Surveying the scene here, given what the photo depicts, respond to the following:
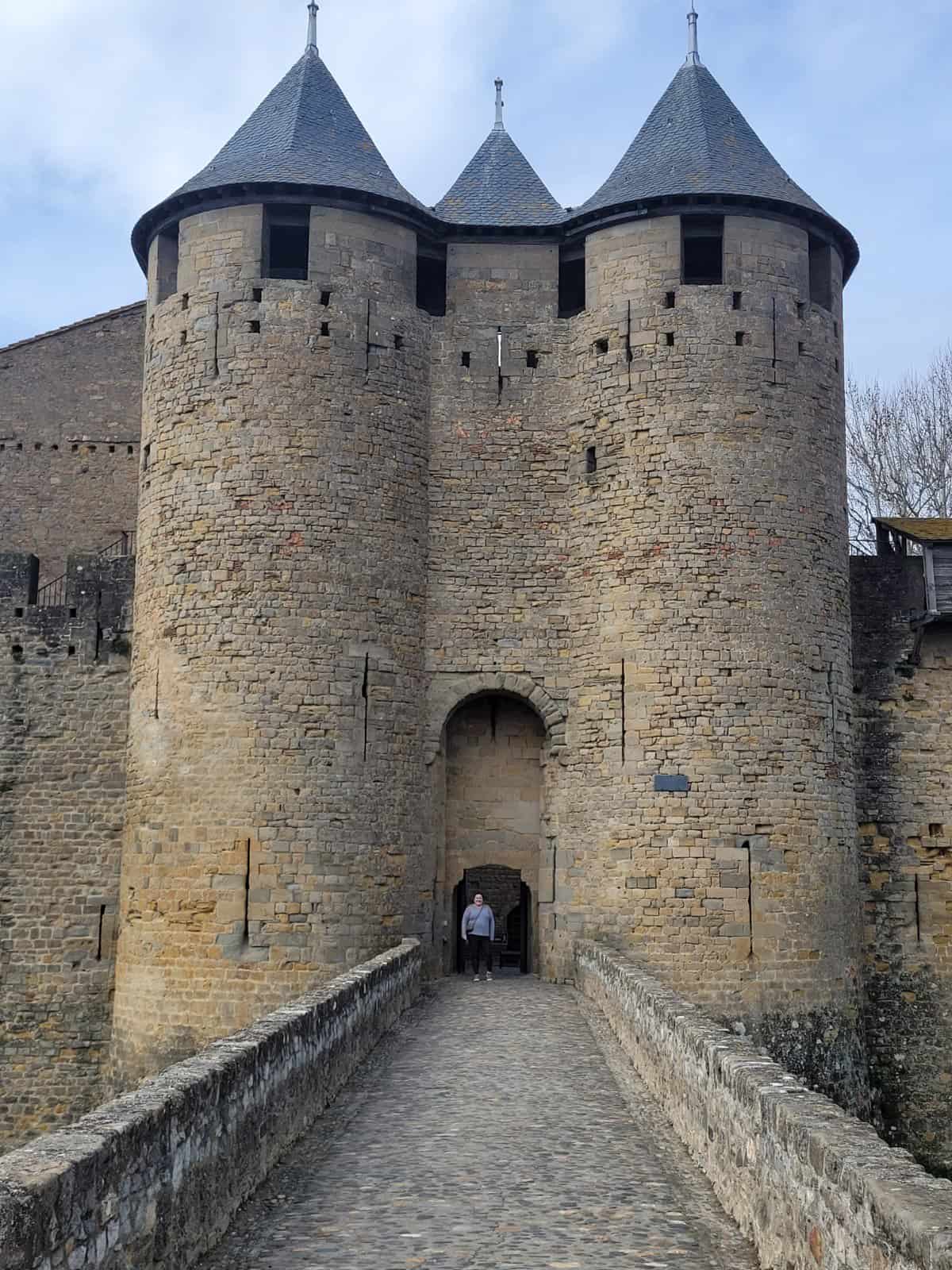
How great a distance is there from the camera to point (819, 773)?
15914mm

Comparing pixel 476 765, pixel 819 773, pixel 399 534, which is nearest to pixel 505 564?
pixel 399 534

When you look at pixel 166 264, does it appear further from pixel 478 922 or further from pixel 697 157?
pixel 478 922

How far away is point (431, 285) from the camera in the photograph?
61.5ft

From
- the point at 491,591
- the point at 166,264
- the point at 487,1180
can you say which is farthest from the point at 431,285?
the point at 487,1180

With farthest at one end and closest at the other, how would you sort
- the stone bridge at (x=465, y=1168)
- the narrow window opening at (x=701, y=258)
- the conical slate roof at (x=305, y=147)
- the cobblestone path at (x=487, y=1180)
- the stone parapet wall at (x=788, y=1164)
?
1. the narrow window opening at (x=701, y=258)
2. the conical slate roof at (x=305, y=147)
3. the cobblestone path at (x=487, y=1180)
4. the stone bridge at (x=465, y=1168)
5. the stone parapet wall at (x=788, y=1164)

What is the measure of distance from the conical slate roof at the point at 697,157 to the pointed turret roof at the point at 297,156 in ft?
8.93

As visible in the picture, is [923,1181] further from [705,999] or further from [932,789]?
[932,789]

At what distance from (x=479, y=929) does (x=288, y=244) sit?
9.06 metres

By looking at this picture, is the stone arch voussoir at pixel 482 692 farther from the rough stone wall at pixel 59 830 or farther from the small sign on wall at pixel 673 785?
the rough stone wall at pixel 59 830

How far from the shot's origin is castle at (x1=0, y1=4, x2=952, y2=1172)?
50.5 ft

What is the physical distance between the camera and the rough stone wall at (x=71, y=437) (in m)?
22.0

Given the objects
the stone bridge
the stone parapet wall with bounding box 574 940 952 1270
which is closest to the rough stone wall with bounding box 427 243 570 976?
the stone bridge

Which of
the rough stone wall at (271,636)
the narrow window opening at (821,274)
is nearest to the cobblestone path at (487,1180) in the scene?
the rough stone wall at (271,636)

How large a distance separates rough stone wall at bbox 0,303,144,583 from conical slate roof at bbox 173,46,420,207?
5236 mm
